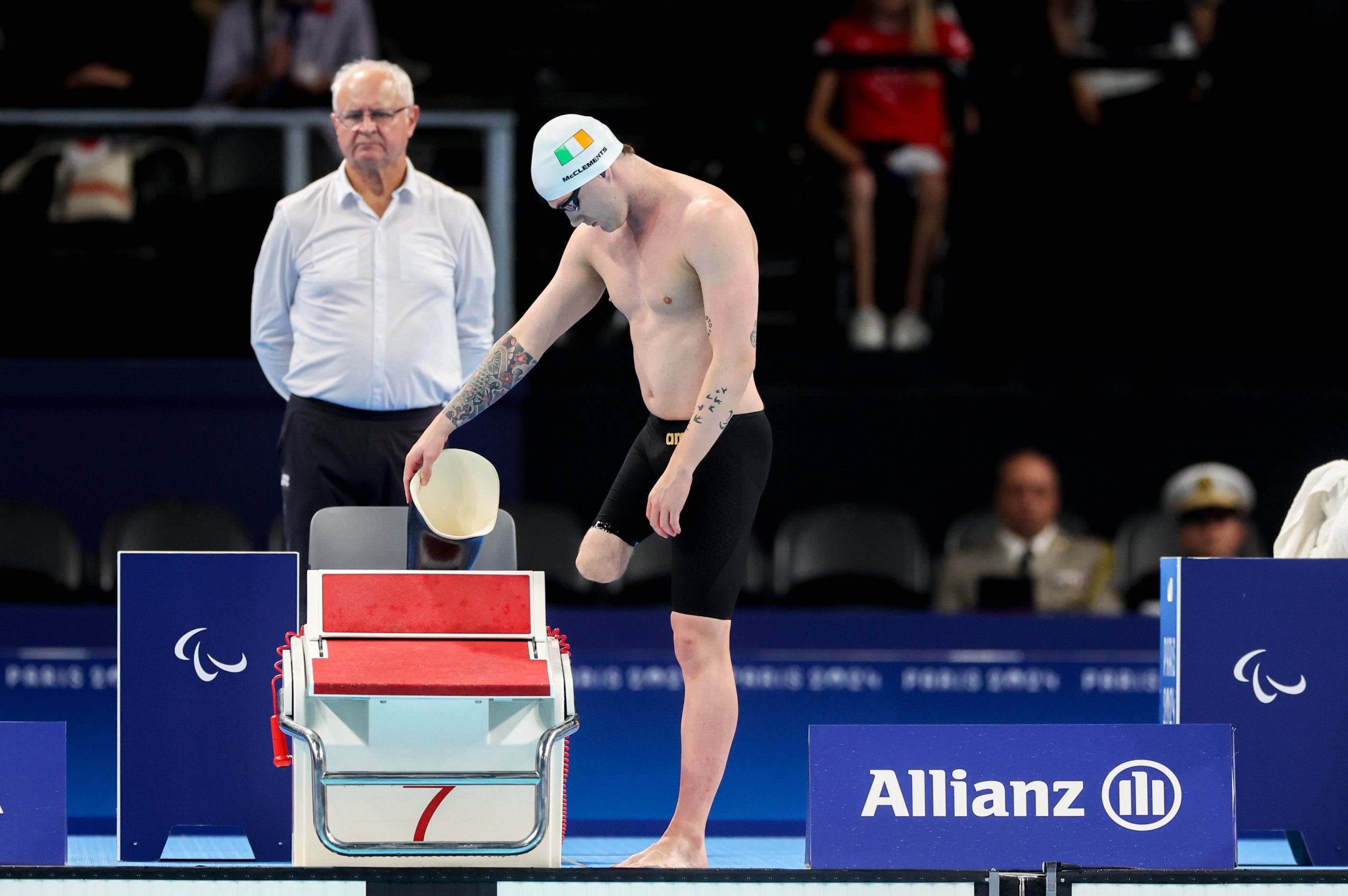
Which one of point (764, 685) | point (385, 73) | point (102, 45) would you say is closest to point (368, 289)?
point (385, 73)

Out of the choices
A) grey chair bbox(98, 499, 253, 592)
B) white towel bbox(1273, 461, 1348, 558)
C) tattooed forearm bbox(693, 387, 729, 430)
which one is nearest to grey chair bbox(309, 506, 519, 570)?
A: tattooed forearm bbox(693, 387, 729, 430)

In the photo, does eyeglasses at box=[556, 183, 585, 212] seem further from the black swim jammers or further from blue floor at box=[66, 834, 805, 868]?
blue floor at box=[66, 834, 805, 868]

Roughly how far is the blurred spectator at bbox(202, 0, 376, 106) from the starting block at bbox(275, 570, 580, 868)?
4.31 metres

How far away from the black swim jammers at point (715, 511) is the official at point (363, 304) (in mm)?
890

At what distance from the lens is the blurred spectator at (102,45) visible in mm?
8273

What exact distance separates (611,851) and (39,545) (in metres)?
2.92

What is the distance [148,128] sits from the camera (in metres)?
7.64

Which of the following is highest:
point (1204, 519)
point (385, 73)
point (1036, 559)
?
point (385, 73)

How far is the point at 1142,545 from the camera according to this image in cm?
745

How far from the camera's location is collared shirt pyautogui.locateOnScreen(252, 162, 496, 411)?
5.02 metres

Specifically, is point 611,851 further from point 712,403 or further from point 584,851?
point 712,403

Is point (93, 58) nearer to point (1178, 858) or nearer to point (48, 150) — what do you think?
point (48, 150)

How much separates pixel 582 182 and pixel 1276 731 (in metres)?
2.11

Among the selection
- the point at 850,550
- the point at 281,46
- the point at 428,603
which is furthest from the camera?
the point at 281,46
